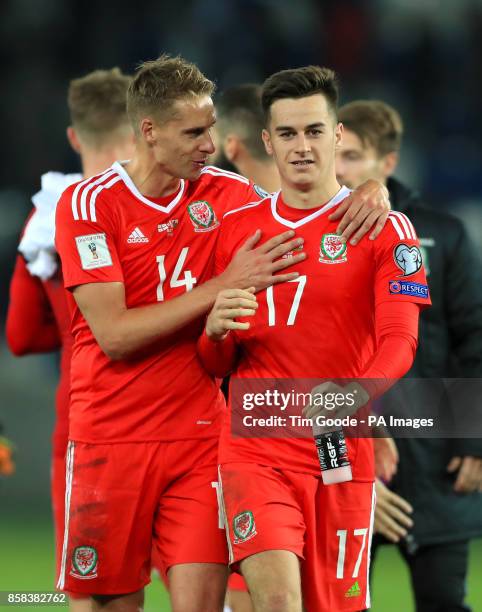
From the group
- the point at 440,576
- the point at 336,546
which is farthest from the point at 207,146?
the point at 440,576

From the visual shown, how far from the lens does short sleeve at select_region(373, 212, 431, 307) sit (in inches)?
160

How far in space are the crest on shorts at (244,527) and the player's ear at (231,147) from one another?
99.6 inches

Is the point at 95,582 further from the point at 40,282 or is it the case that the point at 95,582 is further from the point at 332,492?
the point at 40,282

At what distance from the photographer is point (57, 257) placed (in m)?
5.53

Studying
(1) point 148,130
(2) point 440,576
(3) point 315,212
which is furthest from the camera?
(2) point 440,576

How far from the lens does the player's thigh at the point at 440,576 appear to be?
214 inches

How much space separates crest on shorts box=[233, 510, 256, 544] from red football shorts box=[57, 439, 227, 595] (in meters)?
0.24

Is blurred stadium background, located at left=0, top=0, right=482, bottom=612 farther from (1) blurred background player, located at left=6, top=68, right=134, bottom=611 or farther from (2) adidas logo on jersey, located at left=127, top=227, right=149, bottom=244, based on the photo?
(2) adidas logo on jersey, located at left=127, top=227, right=149, bottom=244

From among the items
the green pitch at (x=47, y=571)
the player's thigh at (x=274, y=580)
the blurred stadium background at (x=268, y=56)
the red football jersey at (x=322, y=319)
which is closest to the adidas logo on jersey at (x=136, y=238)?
the red football jersey at (x=322, y=319)

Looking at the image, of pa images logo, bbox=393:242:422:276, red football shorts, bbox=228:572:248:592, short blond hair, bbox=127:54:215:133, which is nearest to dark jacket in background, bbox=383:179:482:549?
red football shorts, bbox=228:572:248:592

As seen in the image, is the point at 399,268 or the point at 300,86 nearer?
the point at 399,268

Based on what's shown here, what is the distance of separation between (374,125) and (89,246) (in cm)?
220

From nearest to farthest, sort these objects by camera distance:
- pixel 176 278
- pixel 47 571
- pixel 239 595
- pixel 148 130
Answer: pixel 176 278 < pixel 148 130 < pixel 239 595 < pixel 47 571

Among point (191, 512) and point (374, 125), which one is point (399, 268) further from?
point (374, 125)
